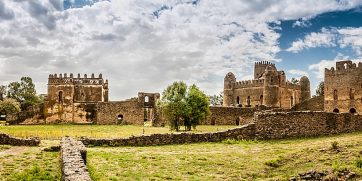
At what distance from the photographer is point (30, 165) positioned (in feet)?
55.6

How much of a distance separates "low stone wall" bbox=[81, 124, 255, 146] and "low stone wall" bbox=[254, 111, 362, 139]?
77 cm

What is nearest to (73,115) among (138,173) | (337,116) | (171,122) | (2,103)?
(171,122)

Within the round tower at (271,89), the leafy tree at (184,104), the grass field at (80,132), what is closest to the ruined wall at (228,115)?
the grass field at (80,132)

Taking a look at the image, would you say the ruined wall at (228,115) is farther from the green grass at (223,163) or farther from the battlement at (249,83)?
the green grass at (223,163)

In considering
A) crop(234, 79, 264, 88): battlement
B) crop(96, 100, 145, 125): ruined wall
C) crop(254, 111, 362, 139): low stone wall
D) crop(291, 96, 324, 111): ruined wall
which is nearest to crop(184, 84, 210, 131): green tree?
crop(254, 111, 362, 139): low stone wall

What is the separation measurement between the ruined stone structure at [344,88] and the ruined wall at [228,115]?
9.82m

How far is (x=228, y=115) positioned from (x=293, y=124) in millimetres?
25867

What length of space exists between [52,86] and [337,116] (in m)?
45.0

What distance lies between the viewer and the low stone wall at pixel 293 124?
89.6ft

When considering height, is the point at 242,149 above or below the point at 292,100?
below

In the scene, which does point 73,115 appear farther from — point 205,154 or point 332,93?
point 205,154

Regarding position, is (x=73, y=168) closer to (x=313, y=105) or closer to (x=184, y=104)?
(x=184, y=104)

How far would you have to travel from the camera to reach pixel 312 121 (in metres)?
27.8

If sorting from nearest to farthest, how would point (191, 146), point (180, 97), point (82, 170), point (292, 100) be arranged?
1. point (82, 170)
2. point (191, 146)
3. point (180, 97)
4. point (292, 100)
